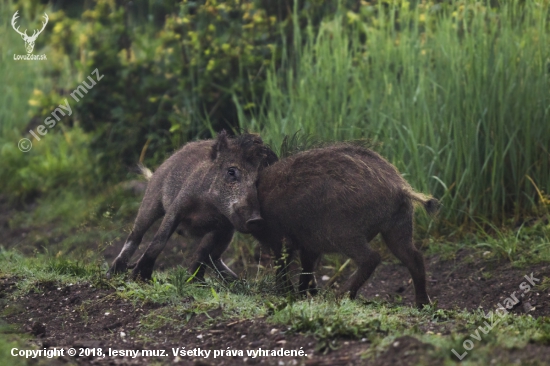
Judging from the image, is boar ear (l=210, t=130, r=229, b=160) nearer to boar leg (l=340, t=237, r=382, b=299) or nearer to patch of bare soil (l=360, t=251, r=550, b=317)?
boar leg (l=340, t=237, r=382, b=299)

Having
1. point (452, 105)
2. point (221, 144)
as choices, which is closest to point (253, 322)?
point (221, 144)

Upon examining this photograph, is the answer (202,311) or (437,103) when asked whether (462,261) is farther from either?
(202,311)

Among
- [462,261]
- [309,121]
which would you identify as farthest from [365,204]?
[309,121]

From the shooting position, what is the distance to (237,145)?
629cm

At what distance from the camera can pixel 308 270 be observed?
5.98 m

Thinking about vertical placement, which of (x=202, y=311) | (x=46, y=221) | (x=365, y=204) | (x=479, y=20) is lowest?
(x=46, y=221)

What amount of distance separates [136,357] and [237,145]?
8.19ft

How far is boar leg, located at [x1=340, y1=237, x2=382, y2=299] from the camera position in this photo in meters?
5.45

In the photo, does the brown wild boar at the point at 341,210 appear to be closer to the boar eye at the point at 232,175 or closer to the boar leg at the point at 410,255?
the boar leg at the point at 410,255

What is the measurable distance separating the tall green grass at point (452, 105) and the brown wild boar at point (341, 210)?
147cm

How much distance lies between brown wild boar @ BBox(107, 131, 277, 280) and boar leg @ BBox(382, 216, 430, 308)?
1.03 meters

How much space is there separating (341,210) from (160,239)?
1490 mm

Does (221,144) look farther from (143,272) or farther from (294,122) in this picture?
(294,122)

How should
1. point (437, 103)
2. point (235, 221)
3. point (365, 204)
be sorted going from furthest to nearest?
point (437, 103)
point (235, 221)
point (365, 204)
